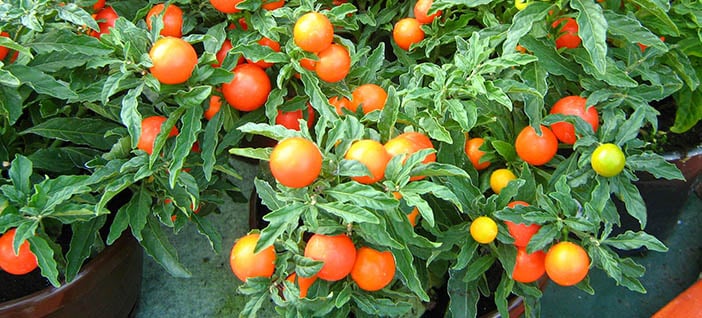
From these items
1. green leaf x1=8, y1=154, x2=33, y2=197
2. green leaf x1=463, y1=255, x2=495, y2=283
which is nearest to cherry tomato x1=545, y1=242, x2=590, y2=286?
green leaf x1=463, y1=255, x2=495, y2=283

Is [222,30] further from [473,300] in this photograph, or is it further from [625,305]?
[625,305]

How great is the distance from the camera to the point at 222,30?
1.01m

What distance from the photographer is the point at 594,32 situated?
89 cm

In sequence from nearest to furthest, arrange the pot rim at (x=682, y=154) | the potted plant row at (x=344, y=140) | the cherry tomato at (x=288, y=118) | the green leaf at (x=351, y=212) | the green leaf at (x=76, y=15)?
1. the green leaf at (x=351, y=212)
2. the potted plant row at (x=344, y=140)
3. the green leaf at (x=76, y=15)
4. the cherry tomato at (x=288, y=118)
5. the pot rim at (x=682, y=154)

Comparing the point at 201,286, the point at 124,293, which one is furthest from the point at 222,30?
the point at 201,286

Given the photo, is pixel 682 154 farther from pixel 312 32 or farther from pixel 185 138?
pixel 185 138

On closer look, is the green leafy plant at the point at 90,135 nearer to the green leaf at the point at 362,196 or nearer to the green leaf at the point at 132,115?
the green leaf at the point at 132,115

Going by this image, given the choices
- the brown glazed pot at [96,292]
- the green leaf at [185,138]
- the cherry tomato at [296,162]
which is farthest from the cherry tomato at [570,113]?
the brown glazed pot at [96,292]

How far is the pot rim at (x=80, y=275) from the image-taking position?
101cm

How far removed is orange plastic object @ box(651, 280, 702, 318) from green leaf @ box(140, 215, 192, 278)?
0.91 m

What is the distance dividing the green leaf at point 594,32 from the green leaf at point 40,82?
0.73 meters

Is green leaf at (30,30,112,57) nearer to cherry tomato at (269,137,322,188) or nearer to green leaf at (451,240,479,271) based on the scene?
cherry tomato at (269,137,322,188)

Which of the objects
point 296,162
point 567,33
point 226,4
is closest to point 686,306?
point 567,33

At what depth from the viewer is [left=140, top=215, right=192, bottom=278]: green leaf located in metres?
1.02
